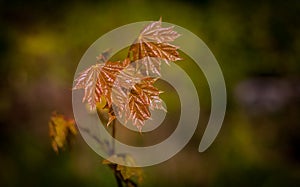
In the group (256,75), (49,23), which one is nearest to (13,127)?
(49,23)

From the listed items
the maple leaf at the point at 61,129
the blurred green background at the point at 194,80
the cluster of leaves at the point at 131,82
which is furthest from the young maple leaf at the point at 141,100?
the blurred green background at the point at 194,80

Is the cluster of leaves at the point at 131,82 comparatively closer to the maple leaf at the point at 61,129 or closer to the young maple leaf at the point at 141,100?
the young maple leaf at the point at 141,100

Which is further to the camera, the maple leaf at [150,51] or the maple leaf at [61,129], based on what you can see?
the maple leaf at [61,129]

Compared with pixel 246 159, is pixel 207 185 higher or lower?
lower

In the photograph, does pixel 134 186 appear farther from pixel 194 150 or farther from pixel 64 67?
pixel 64 67

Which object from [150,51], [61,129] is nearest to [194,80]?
[61,129]
